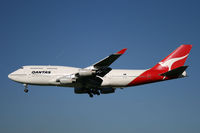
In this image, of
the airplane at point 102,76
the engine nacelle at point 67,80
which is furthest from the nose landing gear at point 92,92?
the engine nacelle at point 67,80

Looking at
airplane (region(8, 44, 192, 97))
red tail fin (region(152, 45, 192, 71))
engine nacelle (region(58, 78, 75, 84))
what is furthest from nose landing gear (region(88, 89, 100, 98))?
red tail fin (region(152, 45, 192, 71))

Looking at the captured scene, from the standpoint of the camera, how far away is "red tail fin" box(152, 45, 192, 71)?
156ft

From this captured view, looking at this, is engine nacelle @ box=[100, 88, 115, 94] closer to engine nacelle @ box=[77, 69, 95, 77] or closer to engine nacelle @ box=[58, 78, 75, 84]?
engine nacelle @ box=[58, 78, 75, 84]

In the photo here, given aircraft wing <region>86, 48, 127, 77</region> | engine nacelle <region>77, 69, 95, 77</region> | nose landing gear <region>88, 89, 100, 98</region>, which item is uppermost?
aircraft wing <region>86, 48, 127, 77</region>

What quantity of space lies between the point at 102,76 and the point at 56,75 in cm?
747

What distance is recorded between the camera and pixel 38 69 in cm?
4584

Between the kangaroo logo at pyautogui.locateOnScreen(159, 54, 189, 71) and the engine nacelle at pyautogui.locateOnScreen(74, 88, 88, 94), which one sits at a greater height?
the kangaroo logo at pyautogui.locateOnScreen(159, 54, 189, 71)

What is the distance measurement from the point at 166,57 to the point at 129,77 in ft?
26.7

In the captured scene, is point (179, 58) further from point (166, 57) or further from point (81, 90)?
point (81, 90)

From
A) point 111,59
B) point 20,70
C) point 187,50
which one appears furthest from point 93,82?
point 187,50

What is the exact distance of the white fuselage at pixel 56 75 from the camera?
147 feet

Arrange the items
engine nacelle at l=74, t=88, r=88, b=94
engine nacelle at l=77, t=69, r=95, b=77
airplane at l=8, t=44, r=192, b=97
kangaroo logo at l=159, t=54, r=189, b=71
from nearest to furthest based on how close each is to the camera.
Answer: engine nacelle at l=77, t=69, r=95, b=77, airplane at l=8, t=44, r=192, b=97, engine nacelle at l=74, t=88, r=88, b=94, kangaroo logo at l=159, t=54, r=189, b=71

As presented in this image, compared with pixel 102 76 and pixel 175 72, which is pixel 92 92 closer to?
pixel 102 76

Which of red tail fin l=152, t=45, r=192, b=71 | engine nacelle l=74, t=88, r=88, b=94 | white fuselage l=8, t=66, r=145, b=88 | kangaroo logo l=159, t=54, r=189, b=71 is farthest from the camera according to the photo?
kangaroo logo l=159, t=54, r=189, b=71
